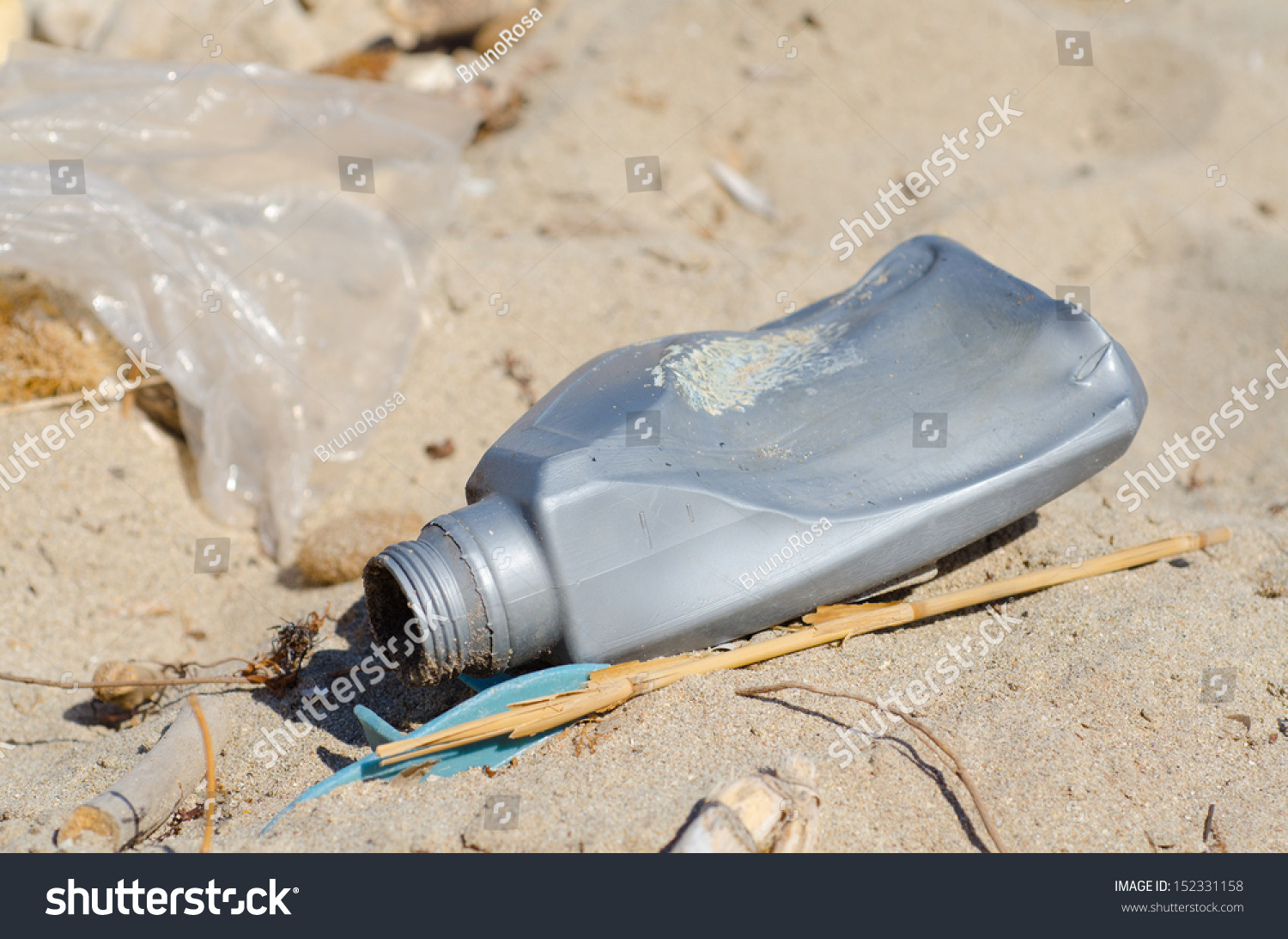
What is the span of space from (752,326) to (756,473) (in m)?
1.63

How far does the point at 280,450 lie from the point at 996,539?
2.19 metres

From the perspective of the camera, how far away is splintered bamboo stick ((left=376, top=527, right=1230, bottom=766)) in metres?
1.84

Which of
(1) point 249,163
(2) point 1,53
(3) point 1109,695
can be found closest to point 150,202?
(1) point 249,163

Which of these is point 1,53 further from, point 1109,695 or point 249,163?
point 1109,695

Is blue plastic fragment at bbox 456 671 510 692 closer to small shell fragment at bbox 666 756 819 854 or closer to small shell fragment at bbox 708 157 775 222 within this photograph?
small shell fragment at bbox 666 756 819 854

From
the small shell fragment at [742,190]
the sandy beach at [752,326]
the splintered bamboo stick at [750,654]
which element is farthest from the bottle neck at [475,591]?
the small shell fragment at [742,190]

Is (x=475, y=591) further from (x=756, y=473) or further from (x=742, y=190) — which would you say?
(x=742, y=190)

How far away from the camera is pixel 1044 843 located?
1684 millimetres

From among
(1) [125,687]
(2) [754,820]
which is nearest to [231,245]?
(1) [125,687]

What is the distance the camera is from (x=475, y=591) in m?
1.86

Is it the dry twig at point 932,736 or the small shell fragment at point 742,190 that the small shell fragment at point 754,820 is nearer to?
the dry twig at point 932,736

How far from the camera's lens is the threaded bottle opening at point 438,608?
1836mm

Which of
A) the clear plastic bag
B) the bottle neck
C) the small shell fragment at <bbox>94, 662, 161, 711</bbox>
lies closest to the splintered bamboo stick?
the bottle neck

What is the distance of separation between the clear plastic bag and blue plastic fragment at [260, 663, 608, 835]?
134 centimetres
